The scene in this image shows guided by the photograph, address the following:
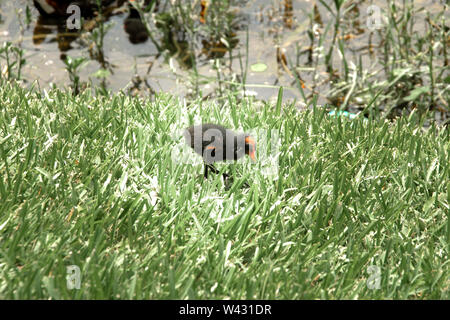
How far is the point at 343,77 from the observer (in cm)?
523

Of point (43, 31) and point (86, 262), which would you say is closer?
point (86, 262)

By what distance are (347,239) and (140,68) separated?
340cm

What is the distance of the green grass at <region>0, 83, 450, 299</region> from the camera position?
2250mm

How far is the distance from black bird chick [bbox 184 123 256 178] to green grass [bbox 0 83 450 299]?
0.36ft

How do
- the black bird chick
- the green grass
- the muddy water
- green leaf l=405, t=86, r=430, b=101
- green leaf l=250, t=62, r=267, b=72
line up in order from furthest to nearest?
green leaf l=250, t=62, r=267, b=72, the muddy water, green leaf l=405, t=86, r=430, b=101, the black bird chick, the green grass

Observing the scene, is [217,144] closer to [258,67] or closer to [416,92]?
[416,92]

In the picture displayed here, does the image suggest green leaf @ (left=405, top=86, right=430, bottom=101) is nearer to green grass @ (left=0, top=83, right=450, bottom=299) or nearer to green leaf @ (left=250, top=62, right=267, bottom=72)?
green grass @ (left=0, top=83, right=450, bottom=299)

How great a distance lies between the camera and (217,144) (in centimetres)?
304

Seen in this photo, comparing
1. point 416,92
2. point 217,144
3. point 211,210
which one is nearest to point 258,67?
point 416,92

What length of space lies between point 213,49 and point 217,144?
2.83 meters

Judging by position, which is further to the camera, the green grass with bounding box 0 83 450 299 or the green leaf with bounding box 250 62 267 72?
the green leaf with bounding box 250 62 267 72

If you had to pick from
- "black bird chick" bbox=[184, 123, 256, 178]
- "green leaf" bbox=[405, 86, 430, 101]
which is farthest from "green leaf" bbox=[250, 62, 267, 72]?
"black bird chick" bbox=[184, 123, 256, 178]

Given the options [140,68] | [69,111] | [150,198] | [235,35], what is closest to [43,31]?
[140,68]
